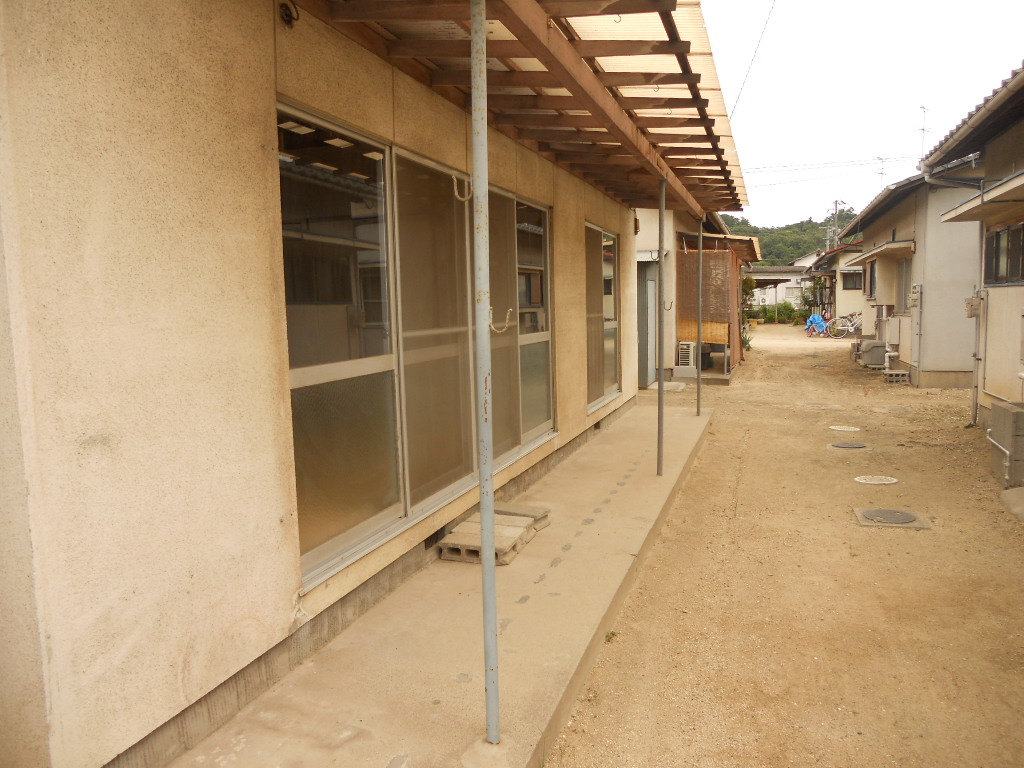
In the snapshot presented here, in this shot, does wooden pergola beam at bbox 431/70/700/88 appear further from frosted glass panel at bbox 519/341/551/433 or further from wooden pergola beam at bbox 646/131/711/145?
frosted glass panel at bbox 519/341/551/433

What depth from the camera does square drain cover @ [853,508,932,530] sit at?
5633mm

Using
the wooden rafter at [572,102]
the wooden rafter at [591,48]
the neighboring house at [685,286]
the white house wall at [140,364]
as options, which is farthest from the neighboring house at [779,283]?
the white house wall at [140,364]

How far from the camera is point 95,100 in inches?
81.7

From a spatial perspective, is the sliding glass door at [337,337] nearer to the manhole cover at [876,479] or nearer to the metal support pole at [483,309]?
the metal support pole at [483,309]

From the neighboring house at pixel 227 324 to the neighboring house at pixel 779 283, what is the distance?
34953mm

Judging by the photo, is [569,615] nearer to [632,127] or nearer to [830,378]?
[632,127]

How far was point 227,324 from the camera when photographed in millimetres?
2570

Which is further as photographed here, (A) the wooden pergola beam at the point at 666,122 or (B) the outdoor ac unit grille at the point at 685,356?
(B) the outdoor ac unit grille at the point at 685,356

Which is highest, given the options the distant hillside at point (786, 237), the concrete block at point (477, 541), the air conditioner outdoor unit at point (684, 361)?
the distant hillside at point (786, 237)

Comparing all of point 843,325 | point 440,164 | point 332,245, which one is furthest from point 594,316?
point 843,325

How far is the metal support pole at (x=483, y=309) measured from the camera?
2.29 meters

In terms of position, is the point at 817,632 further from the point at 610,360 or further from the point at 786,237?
the point at 786,237

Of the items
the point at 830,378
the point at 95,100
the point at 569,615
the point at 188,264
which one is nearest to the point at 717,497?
the point at 569,615

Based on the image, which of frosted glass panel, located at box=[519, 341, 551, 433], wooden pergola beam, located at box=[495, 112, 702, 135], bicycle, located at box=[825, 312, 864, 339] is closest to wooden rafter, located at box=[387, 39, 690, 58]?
wooden pergola beam, located at box=[495, 112, 702, 135]
